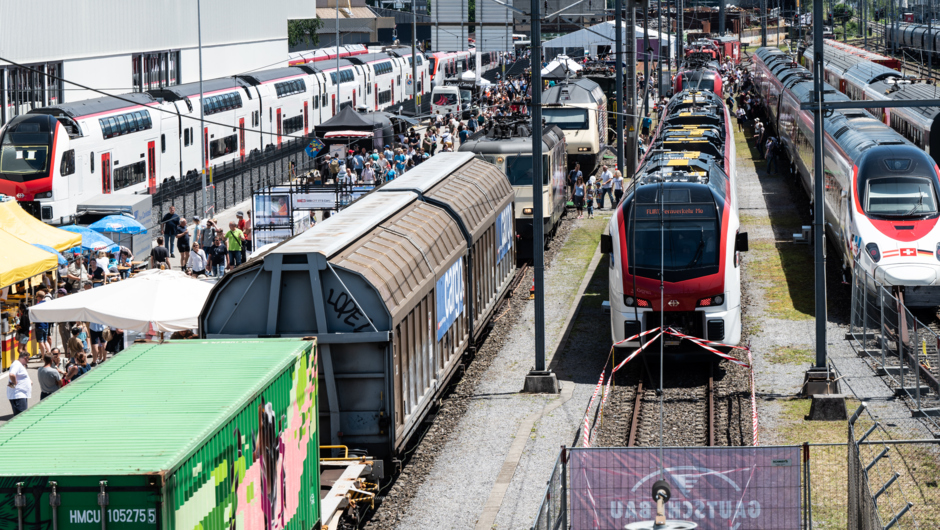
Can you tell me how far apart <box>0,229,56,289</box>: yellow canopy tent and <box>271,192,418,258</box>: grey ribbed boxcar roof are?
6343 millimetres

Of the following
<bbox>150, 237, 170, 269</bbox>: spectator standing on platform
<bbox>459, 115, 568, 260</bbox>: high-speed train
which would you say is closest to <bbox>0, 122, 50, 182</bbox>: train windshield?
<bbox>150, 237, 170, 269</bbox>: spectator standing on platform

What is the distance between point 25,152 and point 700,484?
2754cm

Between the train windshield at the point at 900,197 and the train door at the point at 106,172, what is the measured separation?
74.7ft

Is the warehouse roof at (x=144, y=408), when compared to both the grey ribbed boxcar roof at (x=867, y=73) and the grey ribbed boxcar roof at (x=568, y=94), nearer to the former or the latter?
the grey ribbed boxcar roof at (x=568, y=94)

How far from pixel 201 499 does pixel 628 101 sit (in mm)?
36606

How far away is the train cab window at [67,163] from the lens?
109ft

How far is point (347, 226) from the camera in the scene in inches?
630

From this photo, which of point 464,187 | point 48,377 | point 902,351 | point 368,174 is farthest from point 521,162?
point 48,377

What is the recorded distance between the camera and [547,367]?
20.6 metres

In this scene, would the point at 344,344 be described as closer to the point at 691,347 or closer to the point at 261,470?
the point at 261,470

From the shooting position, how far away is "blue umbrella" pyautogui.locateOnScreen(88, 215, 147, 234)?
27.5 metres

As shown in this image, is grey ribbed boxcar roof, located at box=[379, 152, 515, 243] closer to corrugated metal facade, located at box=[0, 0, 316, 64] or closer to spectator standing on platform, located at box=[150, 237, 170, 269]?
spectator standing on platform, located at box=[150, 237, 170, 269]

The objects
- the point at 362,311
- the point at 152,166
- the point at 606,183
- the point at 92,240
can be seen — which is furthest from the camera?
the point at 152,166

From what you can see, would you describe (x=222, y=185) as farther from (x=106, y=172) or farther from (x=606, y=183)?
(x=606, y=183)
